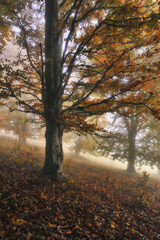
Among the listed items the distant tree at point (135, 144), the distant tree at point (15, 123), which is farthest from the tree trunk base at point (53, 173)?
the distant tree at point (15, 123)

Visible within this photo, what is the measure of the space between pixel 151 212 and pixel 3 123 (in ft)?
49.9

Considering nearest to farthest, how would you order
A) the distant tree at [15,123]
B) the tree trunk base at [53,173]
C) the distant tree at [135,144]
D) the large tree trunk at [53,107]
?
the large tree trunk at [53,107] → the tree trunk base at [53,173] → the distant tree at [135,144] → the distant tree at [15,123]

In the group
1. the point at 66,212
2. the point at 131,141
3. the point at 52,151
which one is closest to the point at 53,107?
the point at 52,151

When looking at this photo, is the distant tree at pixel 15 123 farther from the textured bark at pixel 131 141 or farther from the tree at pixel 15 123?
the textured bark at pixel 131 141

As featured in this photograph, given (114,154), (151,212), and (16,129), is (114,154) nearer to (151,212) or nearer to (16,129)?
(151,212)

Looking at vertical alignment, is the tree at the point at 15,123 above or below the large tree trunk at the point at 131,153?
above

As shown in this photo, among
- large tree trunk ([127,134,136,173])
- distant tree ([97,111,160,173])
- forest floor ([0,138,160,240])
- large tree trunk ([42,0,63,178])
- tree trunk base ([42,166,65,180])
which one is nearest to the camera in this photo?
forest floor ([0,138,160,240])

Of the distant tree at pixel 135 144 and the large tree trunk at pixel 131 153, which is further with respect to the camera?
the large tree trunk at pixel 131 153

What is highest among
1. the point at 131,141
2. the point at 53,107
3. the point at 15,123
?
the point at 53,107

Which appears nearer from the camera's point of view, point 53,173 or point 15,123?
point 53,173

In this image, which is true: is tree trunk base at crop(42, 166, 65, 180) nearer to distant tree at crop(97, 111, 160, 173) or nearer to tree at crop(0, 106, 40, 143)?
distant tree at crop(97, 111, 160, 173)

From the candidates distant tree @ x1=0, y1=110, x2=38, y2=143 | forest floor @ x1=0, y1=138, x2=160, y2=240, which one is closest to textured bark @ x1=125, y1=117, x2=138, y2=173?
forest floor @ x1=0, y1=138, x2=160, y2=240

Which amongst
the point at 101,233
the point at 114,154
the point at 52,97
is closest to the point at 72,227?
the point at 101,233

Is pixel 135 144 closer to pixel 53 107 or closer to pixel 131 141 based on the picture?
pixel 131 141
